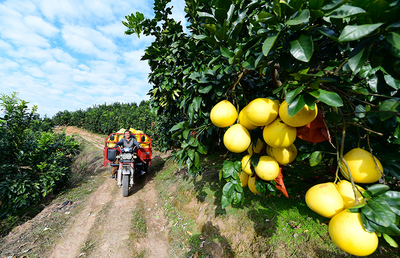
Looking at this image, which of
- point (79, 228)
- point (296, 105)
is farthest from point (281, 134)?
point (79, 228)

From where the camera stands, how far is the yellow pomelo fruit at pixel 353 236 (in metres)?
0.70

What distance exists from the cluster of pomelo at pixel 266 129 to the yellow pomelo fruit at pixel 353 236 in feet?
1.30

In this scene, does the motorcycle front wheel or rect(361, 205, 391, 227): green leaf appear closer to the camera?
rect(361, 205, 391, 227): green leaf

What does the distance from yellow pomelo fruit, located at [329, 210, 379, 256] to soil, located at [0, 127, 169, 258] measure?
3.01m

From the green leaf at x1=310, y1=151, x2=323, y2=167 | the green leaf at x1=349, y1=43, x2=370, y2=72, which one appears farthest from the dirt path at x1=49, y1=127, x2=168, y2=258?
the green leaf at x1=349, y1=43, x2=370, y2=72

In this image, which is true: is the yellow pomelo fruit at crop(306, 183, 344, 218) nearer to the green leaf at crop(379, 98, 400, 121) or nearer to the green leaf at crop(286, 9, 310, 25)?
the green leaf at crop(379, 98, 400, 121)

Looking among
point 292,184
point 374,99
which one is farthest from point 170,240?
point 374,99

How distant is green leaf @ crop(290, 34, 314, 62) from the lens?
78 cm

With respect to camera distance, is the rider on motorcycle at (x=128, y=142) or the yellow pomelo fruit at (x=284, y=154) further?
the rider on motorcycle at (x=128, y=142)

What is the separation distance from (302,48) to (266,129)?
0.45 metres

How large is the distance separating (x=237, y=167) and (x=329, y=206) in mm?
577

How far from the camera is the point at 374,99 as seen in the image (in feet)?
3.77

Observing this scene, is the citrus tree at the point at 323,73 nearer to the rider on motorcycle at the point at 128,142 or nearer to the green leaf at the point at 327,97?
the green leaf at the point at 327,97

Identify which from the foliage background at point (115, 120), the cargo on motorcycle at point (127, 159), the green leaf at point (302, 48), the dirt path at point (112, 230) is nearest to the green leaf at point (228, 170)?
the green leaf at point (302, 48)
